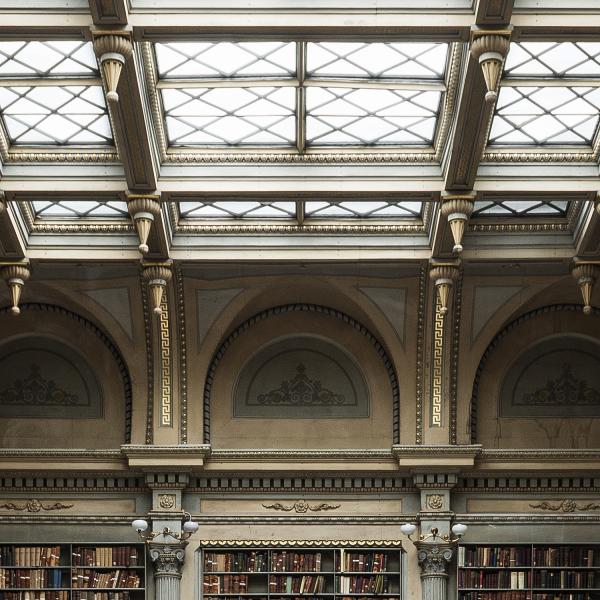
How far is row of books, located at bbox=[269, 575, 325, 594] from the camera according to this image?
1906 centimetres

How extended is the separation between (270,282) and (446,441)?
3188 mm

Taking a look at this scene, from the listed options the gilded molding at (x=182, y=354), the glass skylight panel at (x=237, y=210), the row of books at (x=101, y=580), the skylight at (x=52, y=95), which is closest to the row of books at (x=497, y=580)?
the gilded molding at (x=182, y=354)

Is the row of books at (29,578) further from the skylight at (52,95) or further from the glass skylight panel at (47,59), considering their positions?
the glass skylight panel at (47,59)

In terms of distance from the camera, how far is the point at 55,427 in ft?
65.8

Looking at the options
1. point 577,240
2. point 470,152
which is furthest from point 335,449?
point 470,152

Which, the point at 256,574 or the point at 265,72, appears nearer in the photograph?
the point at 265,72

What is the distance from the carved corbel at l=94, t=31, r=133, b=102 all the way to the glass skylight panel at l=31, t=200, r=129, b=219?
488cm

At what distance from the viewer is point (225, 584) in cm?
1914

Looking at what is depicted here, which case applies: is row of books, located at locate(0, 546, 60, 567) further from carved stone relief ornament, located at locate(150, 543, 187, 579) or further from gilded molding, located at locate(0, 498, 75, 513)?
carved stone relief ornament, located at locate(150, 543, 187, 579)

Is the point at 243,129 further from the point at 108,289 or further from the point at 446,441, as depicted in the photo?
the point at 446,441

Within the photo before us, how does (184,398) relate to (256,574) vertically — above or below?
above

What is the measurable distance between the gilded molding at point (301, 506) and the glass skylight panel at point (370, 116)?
542 cm

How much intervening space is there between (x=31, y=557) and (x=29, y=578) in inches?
11.0

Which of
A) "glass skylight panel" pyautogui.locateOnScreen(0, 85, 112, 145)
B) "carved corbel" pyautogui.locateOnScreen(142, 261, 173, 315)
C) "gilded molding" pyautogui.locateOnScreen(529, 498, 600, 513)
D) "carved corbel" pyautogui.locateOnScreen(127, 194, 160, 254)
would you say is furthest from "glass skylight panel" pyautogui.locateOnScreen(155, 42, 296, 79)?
"gilded molding" pyautogui.locateOnScreen(529, 498, 600, 513)
